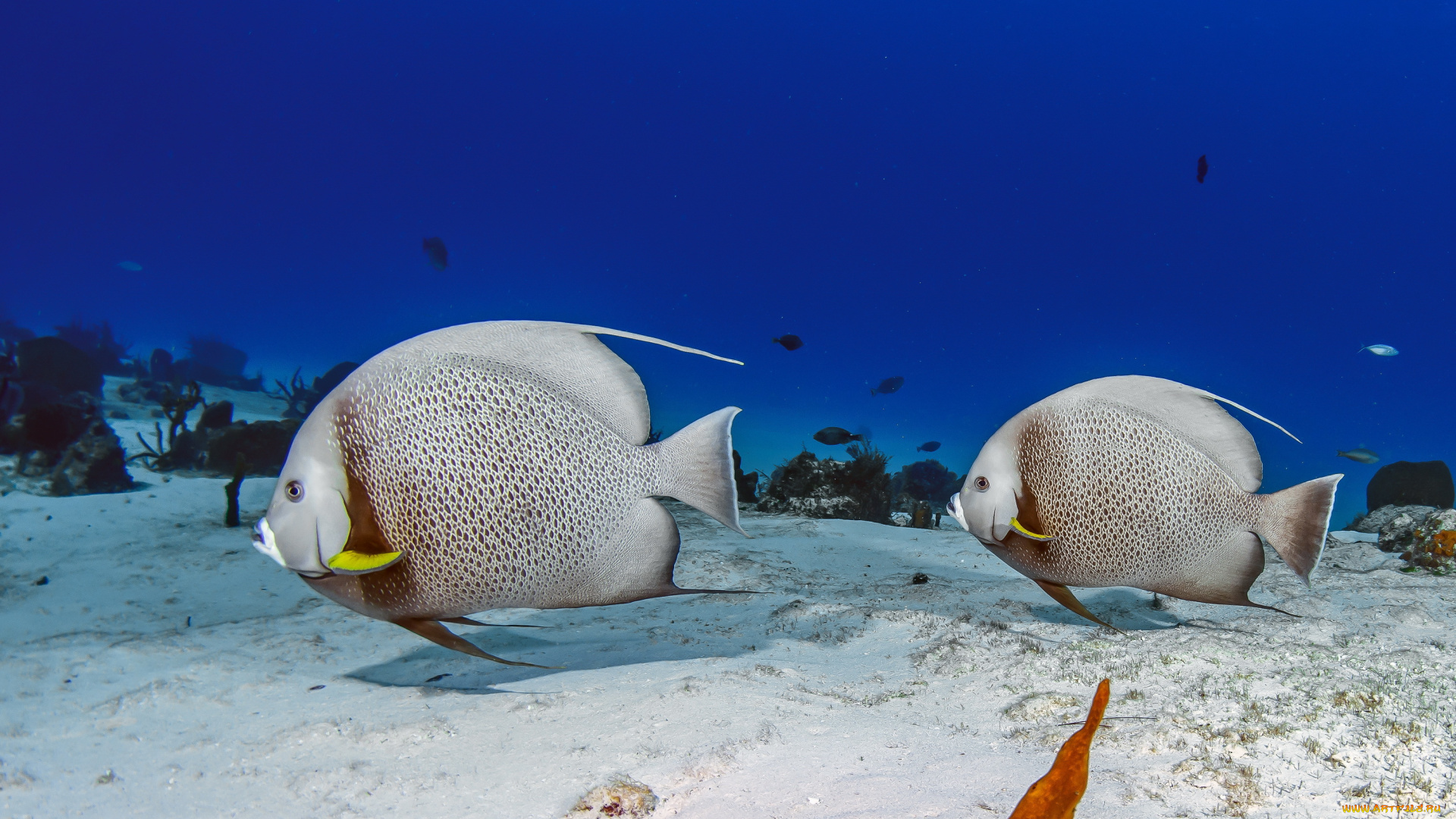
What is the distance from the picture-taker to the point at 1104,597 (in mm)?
3592

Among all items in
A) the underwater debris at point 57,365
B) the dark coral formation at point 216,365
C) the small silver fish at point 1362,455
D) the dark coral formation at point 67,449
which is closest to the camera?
the dark coral formation at point 67,449

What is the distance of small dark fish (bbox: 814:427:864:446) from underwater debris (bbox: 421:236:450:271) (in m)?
9.83

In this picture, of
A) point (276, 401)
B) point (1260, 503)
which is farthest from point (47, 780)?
point (276, 401)

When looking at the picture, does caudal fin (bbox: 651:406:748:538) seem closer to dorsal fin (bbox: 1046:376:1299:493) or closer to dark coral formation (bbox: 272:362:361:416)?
dorsal fin (bbox: 1046:376:1299:493)

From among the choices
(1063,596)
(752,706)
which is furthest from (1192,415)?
(752,706)

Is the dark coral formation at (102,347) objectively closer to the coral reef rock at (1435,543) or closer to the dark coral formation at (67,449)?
the dark coral formation at (67,449)

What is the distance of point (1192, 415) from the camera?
1.97 meters

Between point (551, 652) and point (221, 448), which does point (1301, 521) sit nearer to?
point (551, 652)

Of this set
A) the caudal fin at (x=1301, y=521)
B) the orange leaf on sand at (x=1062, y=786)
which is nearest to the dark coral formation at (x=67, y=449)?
the orange leaf on sand at (x=1062, y=786)

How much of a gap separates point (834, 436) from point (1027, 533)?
749 cm

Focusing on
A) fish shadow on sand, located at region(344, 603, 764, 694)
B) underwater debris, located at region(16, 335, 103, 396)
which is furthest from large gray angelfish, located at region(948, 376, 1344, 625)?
underwater debris, located at region(16, 335, 103, 396)

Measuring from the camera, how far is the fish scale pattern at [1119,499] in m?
1.82

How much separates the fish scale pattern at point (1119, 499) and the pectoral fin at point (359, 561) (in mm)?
1616

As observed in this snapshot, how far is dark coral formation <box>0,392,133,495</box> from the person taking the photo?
269 inches
